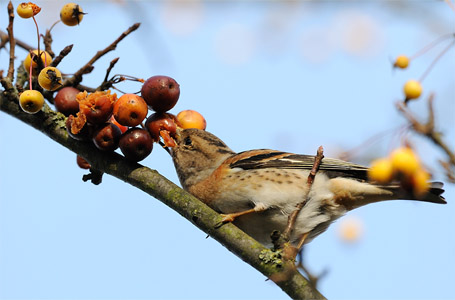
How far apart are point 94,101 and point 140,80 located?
47cm

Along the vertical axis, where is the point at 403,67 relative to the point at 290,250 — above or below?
above

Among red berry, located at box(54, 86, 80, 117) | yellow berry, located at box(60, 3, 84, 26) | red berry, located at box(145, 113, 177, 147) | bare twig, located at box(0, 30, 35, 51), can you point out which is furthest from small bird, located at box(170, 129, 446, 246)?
bare twig, located at box(0, 30, 35, 51)

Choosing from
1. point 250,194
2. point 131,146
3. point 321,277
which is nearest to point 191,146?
point 250,194

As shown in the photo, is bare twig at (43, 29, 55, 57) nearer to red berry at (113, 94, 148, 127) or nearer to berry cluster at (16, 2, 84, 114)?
berry cluster at (16, 2, 84, 114)

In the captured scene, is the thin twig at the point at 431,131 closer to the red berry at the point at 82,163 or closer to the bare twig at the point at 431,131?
the bare twig at the point at 431,131

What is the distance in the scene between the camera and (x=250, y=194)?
4852 mm

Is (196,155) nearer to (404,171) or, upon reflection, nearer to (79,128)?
(79,128)

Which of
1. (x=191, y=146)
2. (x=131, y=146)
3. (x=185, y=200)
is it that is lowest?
(x=185, y=200)

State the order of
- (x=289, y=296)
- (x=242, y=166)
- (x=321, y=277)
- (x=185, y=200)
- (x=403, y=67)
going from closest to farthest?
(x=321, y=277) < (x=289, y=296) < (x=185, y=200) < (x=403, y=67) < (x=242, y=166)

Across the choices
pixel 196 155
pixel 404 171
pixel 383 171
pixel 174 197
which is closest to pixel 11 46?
pixel 174 197

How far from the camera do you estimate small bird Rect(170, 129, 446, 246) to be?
480 centimetres

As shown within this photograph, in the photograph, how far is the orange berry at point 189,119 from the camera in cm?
485

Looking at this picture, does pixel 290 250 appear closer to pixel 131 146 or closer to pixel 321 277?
pixel 321 277

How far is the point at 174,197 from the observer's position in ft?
13.6
